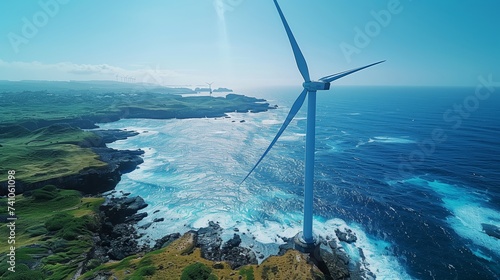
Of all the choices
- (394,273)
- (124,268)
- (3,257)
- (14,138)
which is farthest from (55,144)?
(394,273)

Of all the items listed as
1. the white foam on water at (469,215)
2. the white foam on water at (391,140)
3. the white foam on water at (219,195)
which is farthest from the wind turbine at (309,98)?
the white foam on water at (391,140)

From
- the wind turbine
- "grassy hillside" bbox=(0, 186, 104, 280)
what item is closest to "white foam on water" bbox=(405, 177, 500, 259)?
the wind turbine

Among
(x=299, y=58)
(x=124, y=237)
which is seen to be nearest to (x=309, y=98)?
(x=299, y=58)

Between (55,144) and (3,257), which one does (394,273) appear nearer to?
(3,257)

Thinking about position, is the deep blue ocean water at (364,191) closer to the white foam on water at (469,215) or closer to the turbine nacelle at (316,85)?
the white foam on water at (469,215)

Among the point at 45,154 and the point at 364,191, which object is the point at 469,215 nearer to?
the point at 364,191

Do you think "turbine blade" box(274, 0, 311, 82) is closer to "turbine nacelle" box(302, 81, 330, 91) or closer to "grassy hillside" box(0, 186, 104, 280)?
"turbine nacelle" box(302, 81, 330, 91)
